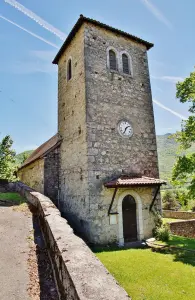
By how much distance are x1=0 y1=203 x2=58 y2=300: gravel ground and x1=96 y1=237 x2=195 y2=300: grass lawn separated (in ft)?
7.65

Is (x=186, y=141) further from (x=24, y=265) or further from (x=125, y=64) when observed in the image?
(x=24, y=265)

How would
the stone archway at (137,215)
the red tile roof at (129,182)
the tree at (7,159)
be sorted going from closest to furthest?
the red tile roof at (129,182) → the stone archway at (137,215) → the tree at (7,159)

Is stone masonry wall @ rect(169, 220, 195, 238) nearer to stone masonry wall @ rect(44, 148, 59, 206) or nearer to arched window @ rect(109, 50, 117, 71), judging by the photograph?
stone masonry wall @ rect(44, 148, 59, 206)

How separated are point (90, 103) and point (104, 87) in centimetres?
139

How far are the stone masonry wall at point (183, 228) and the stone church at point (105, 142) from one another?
23.6ft

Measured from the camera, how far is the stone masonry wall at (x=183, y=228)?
17906 millimetres

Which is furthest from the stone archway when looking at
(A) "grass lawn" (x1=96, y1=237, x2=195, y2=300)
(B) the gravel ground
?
(B) the gravel ground

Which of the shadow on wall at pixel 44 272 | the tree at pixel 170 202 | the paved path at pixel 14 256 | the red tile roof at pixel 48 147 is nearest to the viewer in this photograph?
the paved path at pixel 14 256

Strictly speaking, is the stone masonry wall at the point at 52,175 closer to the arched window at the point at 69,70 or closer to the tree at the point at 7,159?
the arched window at the point at 69,70

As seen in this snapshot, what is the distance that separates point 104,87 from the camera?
1198 cm

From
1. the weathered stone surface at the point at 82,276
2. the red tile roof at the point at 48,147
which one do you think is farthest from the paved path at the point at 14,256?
the red tile roof at the point at 48,147

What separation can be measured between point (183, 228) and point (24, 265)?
1652cm

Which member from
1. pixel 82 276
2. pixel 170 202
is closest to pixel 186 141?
pixel 82 276

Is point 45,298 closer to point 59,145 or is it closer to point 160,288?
point 160,288
